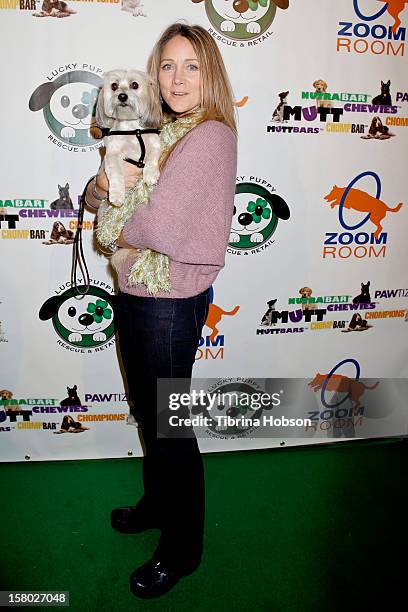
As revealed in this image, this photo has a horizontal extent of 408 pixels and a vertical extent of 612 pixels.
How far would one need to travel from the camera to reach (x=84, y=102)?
2.06 m

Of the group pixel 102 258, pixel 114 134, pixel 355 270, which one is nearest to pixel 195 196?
pixel 114 134

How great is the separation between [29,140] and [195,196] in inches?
46.1

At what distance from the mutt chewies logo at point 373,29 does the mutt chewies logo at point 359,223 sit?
1.89 feet

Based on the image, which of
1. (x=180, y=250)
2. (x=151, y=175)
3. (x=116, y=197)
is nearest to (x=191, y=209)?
(x=180, y=250)

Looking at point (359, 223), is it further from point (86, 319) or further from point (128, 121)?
point (86, 319)

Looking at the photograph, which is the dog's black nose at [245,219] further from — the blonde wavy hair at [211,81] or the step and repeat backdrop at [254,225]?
the blonde wavy hair at [211,81]

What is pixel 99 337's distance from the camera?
236 cm

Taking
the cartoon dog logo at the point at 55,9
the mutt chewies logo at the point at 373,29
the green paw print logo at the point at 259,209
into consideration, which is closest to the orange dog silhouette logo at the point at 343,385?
the green paw print logo at the point at 259,209

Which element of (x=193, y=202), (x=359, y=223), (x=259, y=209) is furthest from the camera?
(x=359, y=223)

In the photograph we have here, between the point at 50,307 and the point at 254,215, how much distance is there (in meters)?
1.13

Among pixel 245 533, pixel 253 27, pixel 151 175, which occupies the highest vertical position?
pixel 253 27

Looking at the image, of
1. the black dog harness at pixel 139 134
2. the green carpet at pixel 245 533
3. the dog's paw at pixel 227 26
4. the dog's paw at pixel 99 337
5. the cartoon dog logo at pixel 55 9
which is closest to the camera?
the black dog harness at pixel 139 134

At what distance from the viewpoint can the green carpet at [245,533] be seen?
1.66 m

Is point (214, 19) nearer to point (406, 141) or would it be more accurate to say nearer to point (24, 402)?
point (406, 141)
